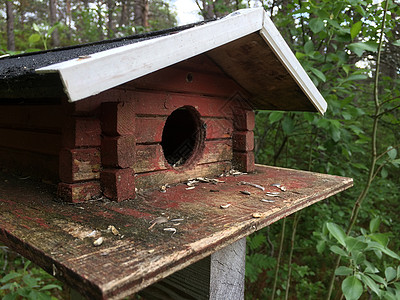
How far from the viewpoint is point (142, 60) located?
3.08 ft

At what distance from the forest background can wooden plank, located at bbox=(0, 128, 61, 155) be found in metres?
0.82

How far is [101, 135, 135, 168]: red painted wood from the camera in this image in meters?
1.27

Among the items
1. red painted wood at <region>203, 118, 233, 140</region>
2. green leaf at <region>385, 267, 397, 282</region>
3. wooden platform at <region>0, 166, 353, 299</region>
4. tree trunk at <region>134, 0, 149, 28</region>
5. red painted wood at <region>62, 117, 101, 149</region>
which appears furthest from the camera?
tree trunk at <region>134, 0, 149, 28</region>

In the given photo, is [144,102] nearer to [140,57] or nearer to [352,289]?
[140,57]

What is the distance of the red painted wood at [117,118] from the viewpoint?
125cm

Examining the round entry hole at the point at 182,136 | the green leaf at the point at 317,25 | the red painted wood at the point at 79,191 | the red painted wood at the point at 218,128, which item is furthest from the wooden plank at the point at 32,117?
the green leaf at the point at 317,25

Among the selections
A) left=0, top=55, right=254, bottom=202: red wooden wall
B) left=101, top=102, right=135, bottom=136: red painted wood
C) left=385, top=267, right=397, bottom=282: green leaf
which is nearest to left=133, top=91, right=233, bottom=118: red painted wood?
left=0, top=55, right=254, bottom=202: red wooden wall

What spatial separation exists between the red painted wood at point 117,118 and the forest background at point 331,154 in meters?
1.23

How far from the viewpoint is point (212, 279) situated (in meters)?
1.25

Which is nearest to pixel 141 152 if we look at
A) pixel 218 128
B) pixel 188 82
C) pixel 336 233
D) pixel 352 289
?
pixel 188 82

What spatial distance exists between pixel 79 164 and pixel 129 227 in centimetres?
40

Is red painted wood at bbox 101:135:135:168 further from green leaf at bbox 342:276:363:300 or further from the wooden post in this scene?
green leaf at bbox 342:276:363:300

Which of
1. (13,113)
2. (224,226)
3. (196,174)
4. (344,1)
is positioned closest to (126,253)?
(224,226)

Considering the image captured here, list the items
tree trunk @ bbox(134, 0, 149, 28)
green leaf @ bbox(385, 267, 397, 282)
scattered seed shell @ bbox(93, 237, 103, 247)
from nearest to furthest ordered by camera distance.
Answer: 1. scattered seed shell @ bbox(93, 237, 103, 247)
2. green leaf @ bbox(385, 267, 397, 282)
3. tree trunk @ bbox(134, 0, 149, 28)
